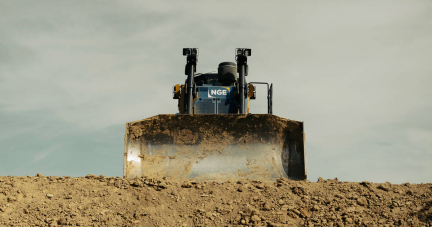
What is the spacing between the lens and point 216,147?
663cm

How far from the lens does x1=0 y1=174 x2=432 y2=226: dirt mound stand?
4.71 m

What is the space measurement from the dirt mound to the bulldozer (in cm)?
80

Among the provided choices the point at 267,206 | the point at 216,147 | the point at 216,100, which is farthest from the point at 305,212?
the point at 216,100

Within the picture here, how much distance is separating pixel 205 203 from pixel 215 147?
1.66 metres

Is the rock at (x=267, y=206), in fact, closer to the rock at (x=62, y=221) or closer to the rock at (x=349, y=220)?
the rock at (x=349, y=220)

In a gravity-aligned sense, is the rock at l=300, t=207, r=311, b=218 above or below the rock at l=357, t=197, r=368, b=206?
below

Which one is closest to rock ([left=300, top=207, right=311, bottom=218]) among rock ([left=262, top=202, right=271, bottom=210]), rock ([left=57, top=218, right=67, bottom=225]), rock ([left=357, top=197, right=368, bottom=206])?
rock ([left=262, top=202, right=271, bottom=210])

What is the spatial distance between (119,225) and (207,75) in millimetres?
5572

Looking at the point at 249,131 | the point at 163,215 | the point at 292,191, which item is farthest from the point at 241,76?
the point at 163,215

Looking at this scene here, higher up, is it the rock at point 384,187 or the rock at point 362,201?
the rock at point 384,187

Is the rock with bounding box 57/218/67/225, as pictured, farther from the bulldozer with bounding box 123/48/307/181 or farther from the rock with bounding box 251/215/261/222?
the rock with bounding box 251/215/261/222

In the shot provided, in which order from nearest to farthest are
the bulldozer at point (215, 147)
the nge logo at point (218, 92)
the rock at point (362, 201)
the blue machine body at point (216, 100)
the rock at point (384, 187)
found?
the rock at point (362, 201)
the rock at point (384, 187)
the bulldozer at point (215, 147)
the blue machine body at point (216, 100)
the nge logo at point (218, 92)

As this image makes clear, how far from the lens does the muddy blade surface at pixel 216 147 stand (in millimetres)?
6410

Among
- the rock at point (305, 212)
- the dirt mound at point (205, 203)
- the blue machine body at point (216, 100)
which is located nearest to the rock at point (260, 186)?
the dirt mound at point (205, 203)
